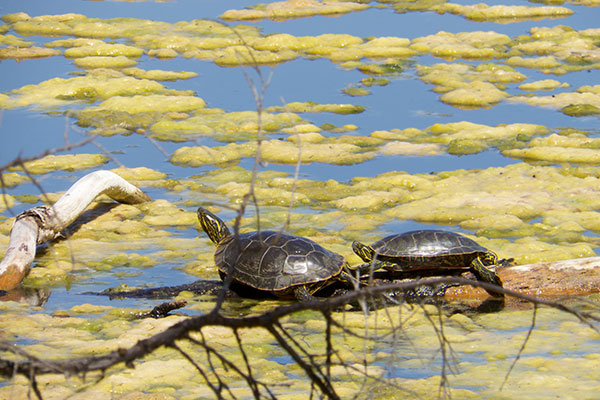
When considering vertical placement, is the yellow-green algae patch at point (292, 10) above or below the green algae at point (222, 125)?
above

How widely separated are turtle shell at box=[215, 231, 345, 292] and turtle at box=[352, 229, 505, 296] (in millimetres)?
244

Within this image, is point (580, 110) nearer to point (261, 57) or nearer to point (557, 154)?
point (557, 154)

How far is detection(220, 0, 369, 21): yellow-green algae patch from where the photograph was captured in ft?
50.1

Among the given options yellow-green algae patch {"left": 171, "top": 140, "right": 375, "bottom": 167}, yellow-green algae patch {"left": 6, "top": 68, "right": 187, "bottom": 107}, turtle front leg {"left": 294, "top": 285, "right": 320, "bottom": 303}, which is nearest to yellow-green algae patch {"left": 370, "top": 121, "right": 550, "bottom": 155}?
yellow-green algae patch {"left": 171, "top": 140, "right": 375, "bottom": 167}

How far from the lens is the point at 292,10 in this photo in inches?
624

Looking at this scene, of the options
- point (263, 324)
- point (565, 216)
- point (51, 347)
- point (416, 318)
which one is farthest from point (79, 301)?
point (565, 216)

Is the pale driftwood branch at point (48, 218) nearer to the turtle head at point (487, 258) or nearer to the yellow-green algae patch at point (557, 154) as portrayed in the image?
the turtle head at point (487, 258)

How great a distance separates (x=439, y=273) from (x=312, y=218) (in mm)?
1929

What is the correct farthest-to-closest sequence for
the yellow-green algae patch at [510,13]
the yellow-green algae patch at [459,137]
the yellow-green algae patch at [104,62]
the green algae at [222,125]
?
the yellow-green algae patch at [510,13]
the yellow-green algae patch at [104,62]
the green algae at [222,125]
the yellow-green algae patch at [459,137]

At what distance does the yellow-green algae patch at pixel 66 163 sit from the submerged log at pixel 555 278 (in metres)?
4.84

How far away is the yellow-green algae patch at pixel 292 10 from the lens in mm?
15270

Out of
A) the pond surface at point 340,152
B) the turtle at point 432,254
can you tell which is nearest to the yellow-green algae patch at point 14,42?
the pond surface at point 340,152

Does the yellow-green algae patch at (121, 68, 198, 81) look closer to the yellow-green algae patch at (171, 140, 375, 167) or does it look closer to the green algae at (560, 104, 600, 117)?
the yellow-green algae patch at (171, 140, 375, 167)

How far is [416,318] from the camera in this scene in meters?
4.69
